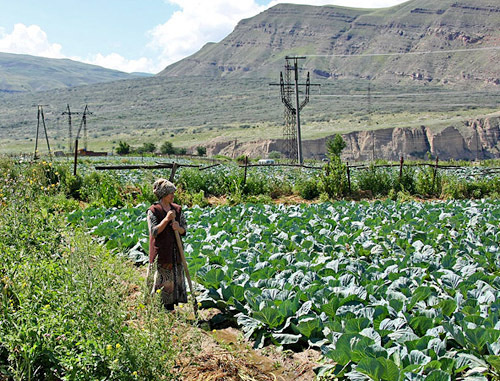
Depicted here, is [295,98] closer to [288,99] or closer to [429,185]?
[288,99]

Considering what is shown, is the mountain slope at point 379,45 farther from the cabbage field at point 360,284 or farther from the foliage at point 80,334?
the foliage at point 80,334

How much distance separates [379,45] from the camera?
162m

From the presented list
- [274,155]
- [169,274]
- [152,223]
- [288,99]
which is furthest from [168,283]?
[274,155]

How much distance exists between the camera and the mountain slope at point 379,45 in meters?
123

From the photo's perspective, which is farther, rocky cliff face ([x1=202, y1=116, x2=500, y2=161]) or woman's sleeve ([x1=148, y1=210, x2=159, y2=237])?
rocky cliff face ([x1=202, y1=116, x2=500, y2=161])

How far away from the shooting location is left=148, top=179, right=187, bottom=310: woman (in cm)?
473

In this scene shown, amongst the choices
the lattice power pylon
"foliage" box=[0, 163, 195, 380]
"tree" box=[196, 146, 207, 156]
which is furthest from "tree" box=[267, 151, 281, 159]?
"foliage" box=[0, 163, 195, 380]

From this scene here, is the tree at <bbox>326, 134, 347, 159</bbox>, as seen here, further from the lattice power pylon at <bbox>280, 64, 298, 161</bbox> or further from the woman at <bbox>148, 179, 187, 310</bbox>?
the woman at <bbox>148, 179, 187, 310</bbox>

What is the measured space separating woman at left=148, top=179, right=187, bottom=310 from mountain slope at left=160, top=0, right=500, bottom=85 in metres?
112

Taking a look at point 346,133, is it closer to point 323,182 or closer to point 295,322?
point 323,182

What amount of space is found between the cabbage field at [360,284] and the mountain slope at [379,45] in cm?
10890

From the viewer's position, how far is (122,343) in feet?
10.5

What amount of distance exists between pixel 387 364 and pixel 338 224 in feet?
16.1

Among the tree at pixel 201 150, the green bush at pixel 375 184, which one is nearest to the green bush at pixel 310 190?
the green bush at pixel 375 184
